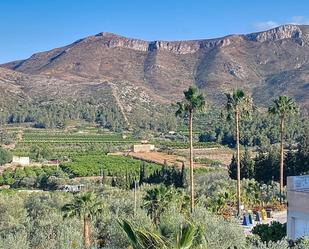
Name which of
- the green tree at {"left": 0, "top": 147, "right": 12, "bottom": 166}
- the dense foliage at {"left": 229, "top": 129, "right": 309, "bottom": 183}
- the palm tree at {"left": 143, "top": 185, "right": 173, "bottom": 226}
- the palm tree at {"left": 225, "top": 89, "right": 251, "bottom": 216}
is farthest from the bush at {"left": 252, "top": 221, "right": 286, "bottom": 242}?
the green tree at {"left": 0, "top": 147, "right": 12, "bottom": 166}

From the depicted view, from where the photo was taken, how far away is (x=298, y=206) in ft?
76.5

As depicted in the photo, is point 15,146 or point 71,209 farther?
point 15,146

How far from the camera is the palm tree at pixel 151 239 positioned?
10.4 m

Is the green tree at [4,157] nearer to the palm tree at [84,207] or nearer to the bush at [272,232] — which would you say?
the palm tree at [84,207]

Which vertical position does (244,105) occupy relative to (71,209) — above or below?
above

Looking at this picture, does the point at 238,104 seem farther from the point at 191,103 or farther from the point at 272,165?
the point at 272,165

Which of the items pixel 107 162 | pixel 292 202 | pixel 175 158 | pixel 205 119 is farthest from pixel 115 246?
pixel 205 119

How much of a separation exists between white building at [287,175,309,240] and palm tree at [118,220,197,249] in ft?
43.9

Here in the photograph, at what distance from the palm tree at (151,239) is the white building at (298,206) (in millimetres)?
13375

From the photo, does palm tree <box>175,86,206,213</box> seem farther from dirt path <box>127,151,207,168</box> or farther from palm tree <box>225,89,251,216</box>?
dirt path <box>127,151,207,168</box>

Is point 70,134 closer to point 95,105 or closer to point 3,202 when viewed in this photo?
point 95,105

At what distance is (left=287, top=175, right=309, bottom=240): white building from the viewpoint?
23016 mm

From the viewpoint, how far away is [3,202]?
1539 inches

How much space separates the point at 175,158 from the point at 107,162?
13895 mm
